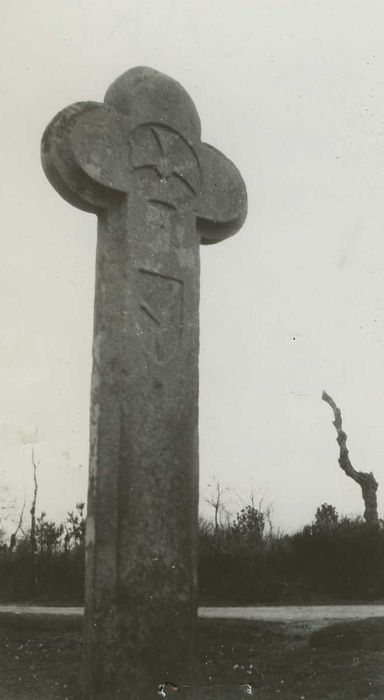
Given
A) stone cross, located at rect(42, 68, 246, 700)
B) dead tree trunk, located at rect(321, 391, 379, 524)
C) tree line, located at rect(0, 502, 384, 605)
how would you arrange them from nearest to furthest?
stone cross, located at rect(42, 68, 246, 700) → tree line, located at rect(0, 502, 384, 605) → dead tree trunk, located at rect(321, 391, 379, 524)

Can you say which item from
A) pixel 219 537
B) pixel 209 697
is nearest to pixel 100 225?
pixel 209 697

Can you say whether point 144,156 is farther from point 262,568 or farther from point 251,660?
point 262,568

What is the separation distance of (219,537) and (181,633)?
1088cm

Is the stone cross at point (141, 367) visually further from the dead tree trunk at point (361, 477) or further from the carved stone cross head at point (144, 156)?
A: the dead tree trunk at point (361, 477)

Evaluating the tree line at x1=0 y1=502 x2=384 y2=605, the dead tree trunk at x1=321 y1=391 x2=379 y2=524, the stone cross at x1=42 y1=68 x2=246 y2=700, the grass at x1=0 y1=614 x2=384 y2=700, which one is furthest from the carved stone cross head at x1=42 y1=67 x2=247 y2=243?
the dead tree trunk at x1=321 y1=391 x2=379 y2=524

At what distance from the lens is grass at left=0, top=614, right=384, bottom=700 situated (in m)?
3.83

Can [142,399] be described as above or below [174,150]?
below

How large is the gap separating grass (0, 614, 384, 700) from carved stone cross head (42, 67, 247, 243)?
2.54 metres

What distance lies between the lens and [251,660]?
455cm

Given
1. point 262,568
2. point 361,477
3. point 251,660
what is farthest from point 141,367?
point 361,477

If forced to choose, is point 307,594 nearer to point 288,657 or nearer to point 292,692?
point 288,657

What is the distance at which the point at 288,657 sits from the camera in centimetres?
455

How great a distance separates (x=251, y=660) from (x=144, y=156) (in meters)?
3.03

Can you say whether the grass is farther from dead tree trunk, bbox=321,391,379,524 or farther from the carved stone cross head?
dead tree trunk, bbox=321,391,379,524
